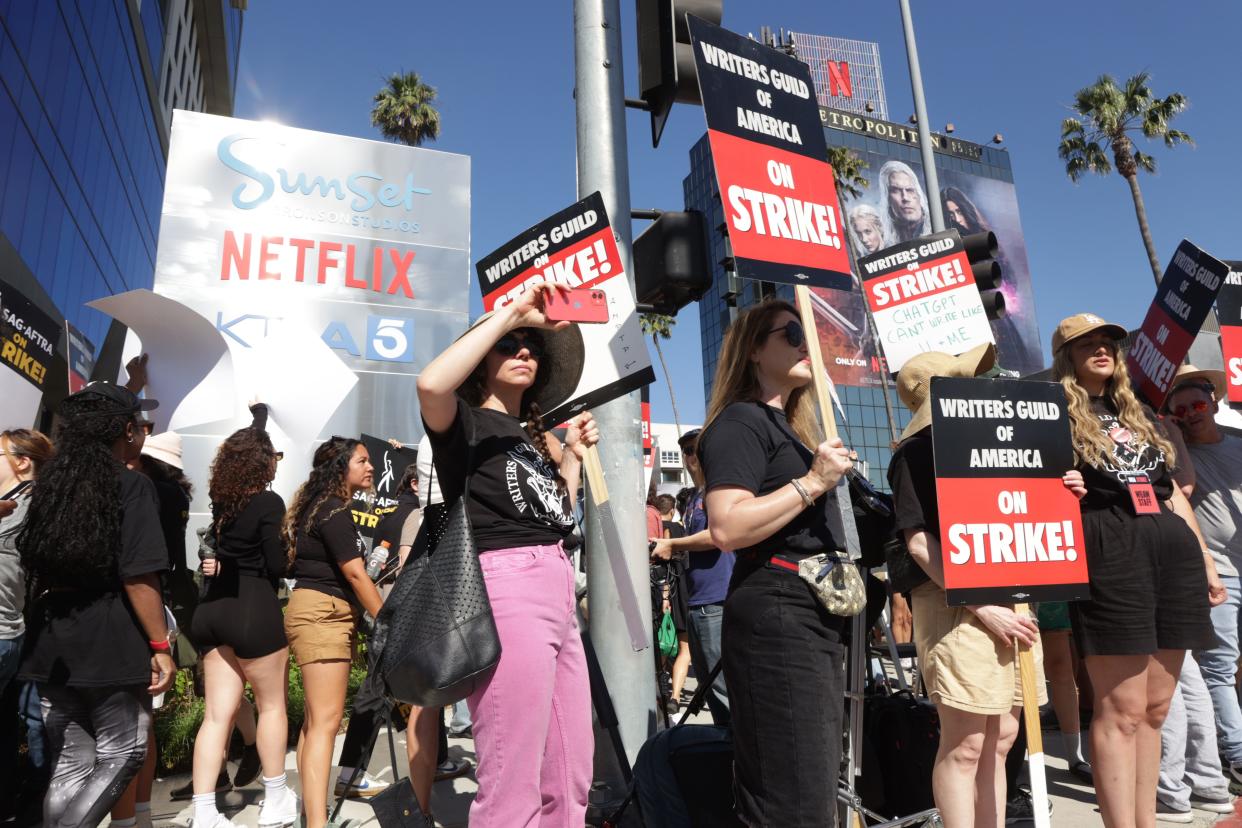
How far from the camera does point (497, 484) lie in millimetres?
2178

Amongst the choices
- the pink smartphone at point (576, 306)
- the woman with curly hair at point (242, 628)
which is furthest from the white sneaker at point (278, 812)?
the pink smartphone at point (576, 306)

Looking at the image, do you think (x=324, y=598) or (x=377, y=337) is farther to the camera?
(x=377, y=337)

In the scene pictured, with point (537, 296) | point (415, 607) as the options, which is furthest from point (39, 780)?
point (537, 296)

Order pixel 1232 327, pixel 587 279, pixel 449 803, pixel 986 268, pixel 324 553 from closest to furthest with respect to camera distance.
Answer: pixel 587 279, pixel 324 553, pixel 449 803, pixel 1232 327, pixel 986 268

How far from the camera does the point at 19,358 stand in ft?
14.6

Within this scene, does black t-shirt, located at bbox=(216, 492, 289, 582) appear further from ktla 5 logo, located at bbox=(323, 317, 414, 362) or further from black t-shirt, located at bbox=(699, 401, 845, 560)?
ktla 5 logo, located at bbox=(323, 317, 414, 362)

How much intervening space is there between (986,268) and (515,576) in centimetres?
523

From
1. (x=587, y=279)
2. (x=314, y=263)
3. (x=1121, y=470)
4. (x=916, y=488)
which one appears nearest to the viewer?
(x=916, y=488)

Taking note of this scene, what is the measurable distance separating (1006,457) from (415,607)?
2.03 meters

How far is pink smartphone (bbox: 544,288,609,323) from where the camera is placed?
229 centimetres

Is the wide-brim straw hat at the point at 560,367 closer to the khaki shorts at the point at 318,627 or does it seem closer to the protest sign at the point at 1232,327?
the khaki shorts at the point at 318,627

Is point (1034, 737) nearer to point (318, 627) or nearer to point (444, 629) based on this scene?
point (444, 629)

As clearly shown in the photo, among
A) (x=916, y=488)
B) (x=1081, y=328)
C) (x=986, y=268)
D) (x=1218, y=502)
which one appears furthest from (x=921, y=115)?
(x=916, y=488)

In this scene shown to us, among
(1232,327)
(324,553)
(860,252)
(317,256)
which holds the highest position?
(860,252)
